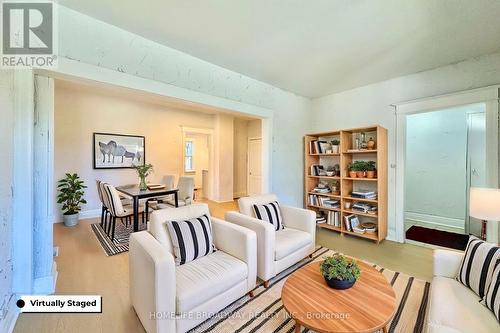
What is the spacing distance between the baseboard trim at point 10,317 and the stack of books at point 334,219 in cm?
381

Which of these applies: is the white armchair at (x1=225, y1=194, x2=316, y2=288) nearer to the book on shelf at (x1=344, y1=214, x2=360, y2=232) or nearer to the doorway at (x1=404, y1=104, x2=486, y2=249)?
the book on shelf at (x1=344, y1=214, x2=360, y2=232)

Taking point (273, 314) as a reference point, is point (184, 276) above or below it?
above

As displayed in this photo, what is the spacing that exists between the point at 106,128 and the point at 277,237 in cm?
452

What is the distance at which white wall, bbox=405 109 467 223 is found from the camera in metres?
3.84

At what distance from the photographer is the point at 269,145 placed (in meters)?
3.59

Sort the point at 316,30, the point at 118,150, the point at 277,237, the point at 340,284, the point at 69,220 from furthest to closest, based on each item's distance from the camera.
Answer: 1. the point at 118,150
2. the point at 69,220
3. the point at 277,237
4. the point at 316,30
5. the point at 340,284

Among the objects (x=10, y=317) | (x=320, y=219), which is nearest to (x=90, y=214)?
(x=10, y=317)

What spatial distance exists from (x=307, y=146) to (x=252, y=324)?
10.1 feet

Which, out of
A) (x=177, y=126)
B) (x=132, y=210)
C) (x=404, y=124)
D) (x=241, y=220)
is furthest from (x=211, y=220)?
(x=177, y=126)

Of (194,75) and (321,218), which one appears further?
(321,218)

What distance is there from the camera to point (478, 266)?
146 centimetres

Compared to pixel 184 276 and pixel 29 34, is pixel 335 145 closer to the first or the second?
pixel 184 276

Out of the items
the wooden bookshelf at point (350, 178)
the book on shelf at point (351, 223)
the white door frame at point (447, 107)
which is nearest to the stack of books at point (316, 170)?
the wooden bookshelf at point (350, 178)

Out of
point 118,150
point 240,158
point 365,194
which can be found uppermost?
point 118,150
